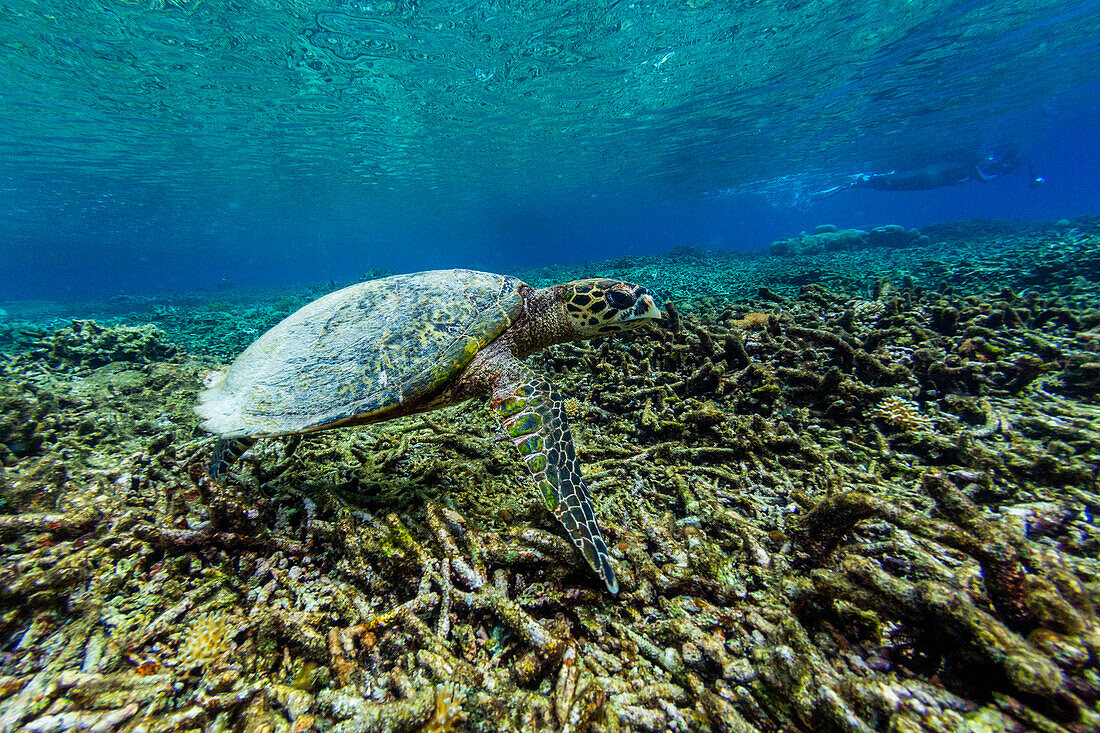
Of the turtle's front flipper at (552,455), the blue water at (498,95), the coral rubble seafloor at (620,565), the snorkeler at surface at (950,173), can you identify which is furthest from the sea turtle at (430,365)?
the snorkeler at surface at (950,173)

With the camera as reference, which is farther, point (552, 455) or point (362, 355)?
point (362, 355)

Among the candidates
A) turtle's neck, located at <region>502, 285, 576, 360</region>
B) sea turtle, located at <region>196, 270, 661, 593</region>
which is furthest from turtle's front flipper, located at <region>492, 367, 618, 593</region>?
turtle's neck, located at <region>502, 285, 576, 360</region>

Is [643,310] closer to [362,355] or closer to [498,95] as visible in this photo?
[362,355]

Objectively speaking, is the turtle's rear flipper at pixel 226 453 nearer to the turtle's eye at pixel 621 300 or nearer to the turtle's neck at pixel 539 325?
the turtle's neck at pixel 539 325

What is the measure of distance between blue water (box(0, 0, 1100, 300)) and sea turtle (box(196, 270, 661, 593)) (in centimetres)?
1715

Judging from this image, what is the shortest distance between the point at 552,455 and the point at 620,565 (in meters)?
0.76

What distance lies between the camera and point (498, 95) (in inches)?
819

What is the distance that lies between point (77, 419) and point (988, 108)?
45.5m

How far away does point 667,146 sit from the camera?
29.7m

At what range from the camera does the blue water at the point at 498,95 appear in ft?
47.9

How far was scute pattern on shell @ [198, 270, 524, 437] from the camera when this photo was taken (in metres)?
2.57

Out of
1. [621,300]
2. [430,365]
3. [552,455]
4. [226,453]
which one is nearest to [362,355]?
[430,365]

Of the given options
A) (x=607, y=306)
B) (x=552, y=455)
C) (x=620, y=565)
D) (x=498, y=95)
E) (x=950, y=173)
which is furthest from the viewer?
(x=950, y=173)

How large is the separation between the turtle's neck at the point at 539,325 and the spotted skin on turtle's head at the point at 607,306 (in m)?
0.08
